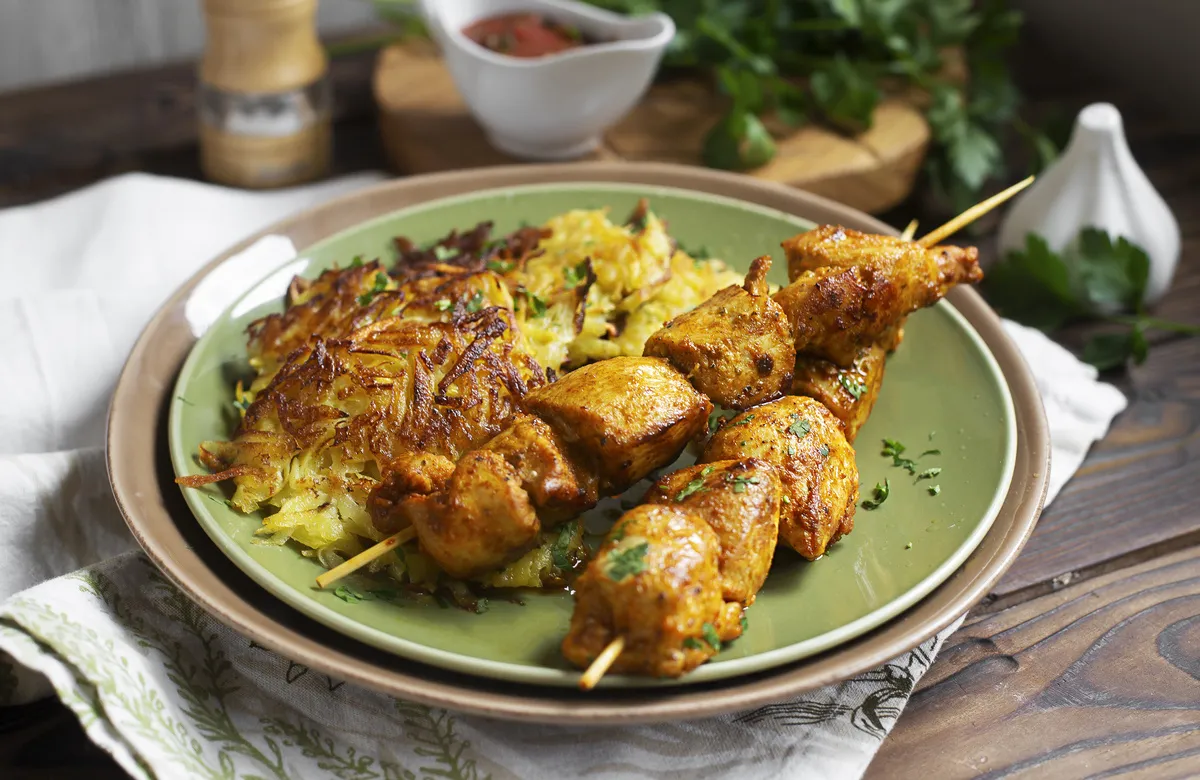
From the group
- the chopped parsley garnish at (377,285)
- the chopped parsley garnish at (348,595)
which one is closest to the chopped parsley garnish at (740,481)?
the chopped parsley garnish at (348,595)

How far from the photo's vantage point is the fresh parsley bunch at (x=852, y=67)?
559cm

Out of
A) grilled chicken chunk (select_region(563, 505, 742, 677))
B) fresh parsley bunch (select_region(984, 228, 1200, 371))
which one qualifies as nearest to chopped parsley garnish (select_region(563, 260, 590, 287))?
grilled chicken chunk (select_region(563, 505, 742, 677))

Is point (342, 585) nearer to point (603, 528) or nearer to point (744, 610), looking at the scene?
point (603, 528)

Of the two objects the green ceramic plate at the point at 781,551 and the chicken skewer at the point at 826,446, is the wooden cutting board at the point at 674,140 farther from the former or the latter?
the chicken skewer at the point at 826,446

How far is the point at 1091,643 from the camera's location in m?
3.48

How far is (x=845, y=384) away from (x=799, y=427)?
1.49ft

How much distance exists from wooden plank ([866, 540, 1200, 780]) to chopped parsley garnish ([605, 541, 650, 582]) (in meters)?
0.96

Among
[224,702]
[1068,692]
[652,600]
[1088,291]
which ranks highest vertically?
[652,600]

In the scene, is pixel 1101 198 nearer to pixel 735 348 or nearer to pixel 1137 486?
pixel 1137 486

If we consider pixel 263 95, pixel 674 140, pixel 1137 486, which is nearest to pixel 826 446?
pixel 1137 486

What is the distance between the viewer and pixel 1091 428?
430 cm

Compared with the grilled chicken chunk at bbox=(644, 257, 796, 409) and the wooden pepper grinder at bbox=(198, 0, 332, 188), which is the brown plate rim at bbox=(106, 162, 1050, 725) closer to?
the grilled chicken chunk at bbox=(644, 257, 796, 409)

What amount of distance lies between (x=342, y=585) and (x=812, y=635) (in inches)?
51.8

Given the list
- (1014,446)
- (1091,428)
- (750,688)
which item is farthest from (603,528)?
(1091,428)
